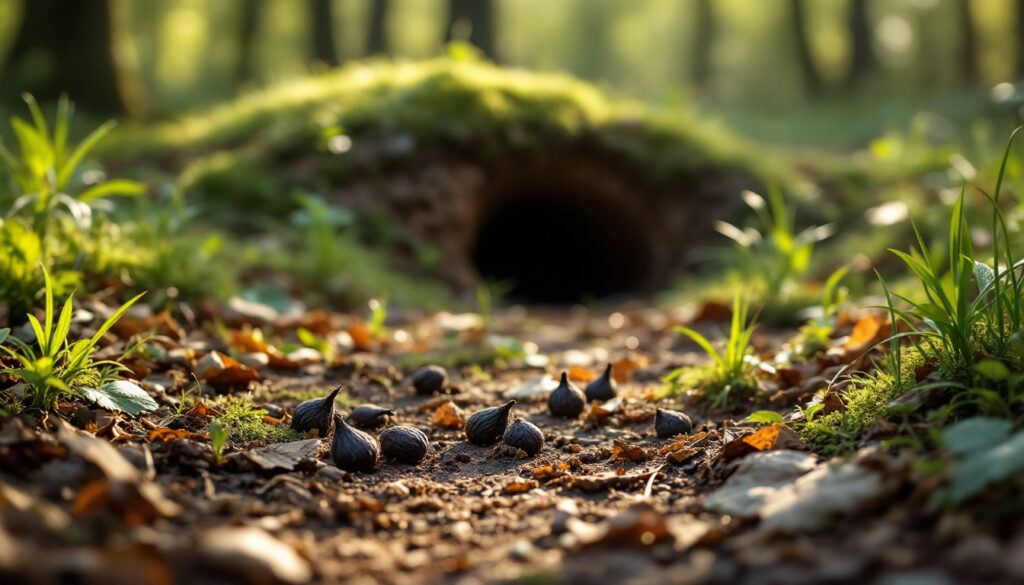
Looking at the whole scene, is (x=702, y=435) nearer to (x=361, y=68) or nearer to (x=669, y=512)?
(x=669, y=512)

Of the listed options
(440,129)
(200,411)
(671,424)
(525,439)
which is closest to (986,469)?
(671,424)

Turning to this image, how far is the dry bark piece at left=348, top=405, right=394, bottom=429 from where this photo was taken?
2.28 meters

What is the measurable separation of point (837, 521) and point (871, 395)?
679 mm

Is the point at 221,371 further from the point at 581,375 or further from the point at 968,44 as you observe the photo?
the point at 968,44

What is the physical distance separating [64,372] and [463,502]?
111 cm

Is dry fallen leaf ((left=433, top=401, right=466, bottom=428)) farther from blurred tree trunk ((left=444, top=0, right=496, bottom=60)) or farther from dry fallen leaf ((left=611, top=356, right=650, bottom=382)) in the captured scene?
blurred tree trunk ((left=444, top=0, right=496, bottom=60))

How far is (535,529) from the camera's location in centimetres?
154

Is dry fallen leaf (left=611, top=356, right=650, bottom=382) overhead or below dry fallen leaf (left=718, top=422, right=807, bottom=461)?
below

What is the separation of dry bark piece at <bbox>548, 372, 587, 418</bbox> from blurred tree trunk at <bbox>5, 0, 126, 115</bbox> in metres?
8.70

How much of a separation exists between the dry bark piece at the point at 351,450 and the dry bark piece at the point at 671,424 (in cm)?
88

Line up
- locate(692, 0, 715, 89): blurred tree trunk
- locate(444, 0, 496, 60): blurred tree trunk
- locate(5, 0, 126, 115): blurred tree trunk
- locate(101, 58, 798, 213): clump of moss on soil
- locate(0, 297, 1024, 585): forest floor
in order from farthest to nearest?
locate(692, 0, 715, 89): blurred tree trunk
locate(444, 0, 496, 60): blurred tree trunk
locate(5, 0, 126, 115): blurred tree trunk
locate(101, 58, 798, 213): clump of moss on soil
locate(0, 297, 1024, 585): forest floor

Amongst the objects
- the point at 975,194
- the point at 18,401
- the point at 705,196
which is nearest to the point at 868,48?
the point at 705,196

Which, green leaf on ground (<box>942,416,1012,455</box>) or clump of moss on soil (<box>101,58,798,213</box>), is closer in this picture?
green leaf on ground (<box>942,416,1012,455</box>)

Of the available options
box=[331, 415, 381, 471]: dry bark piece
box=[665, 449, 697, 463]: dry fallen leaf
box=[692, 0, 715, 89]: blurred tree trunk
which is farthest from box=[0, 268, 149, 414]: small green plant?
box=[692, 0, 715, 89]: blurred tree trunk
